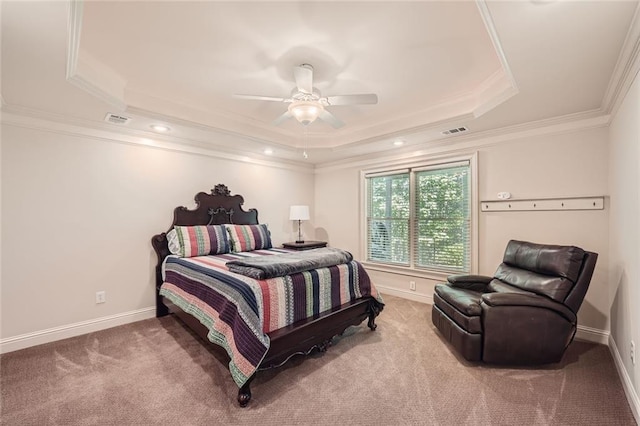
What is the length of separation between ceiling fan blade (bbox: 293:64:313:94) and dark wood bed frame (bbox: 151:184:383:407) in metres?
2.04

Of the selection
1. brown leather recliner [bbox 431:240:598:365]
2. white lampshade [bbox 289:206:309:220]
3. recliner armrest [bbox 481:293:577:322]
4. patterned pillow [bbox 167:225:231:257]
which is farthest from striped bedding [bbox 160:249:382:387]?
white lampshade [bbox 289:206:309:220]

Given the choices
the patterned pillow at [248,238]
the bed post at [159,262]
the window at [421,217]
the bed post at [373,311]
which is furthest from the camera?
the patterned pillow at [248,238]

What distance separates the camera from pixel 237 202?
4.39m

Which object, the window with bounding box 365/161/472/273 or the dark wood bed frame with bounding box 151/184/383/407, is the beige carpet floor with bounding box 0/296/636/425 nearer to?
the dark wood bed frame with bounding box 151/184/383/407

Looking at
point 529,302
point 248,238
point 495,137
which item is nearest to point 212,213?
point 248,238

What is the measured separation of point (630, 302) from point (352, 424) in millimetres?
2201

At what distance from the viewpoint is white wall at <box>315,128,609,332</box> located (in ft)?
9.25

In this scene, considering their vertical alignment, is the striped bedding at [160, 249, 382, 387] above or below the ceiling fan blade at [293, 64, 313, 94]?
below

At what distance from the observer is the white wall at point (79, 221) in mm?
2703

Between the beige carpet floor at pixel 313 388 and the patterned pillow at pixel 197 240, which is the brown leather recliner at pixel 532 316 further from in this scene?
the patterned pillow at pixel 197 240

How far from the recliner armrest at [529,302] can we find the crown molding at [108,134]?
3755 mm

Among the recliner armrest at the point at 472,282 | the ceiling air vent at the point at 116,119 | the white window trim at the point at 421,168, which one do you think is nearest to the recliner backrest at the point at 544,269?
the recliner armrest at the point at 472,282

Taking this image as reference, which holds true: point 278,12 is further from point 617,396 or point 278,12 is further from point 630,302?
point 617,396

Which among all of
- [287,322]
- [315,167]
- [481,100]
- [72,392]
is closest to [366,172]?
[315,167]
